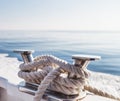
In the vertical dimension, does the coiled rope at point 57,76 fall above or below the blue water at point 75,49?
above

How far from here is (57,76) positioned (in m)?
0.78

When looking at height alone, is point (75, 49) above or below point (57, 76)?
below

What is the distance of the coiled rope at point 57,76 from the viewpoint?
2.45ft

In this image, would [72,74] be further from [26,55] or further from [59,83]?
[26,55]

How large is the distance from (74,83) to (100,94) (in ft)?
0.66

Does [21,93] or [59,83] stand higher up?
[59,83]

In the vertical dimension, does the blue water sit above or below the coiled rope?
below

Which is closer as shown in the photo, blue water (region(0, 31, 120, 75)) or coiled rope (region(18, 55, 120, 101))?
coiled rope (region(18, 55, 120, 101))

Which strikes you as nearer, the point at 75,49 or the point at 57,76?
the point at 57,76

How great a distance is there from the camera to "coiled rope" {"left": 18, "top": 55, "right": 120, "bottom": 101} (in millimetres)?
746

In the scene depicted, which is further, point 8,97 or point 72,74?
point 8,97

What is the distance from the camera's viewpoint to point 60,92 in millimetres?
806

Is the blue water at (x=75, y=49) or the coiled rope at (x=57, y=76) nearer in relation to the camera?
the coiled rope at (x=57, y=76)

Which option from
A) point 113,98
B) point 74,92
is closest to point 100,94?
point 113,98
